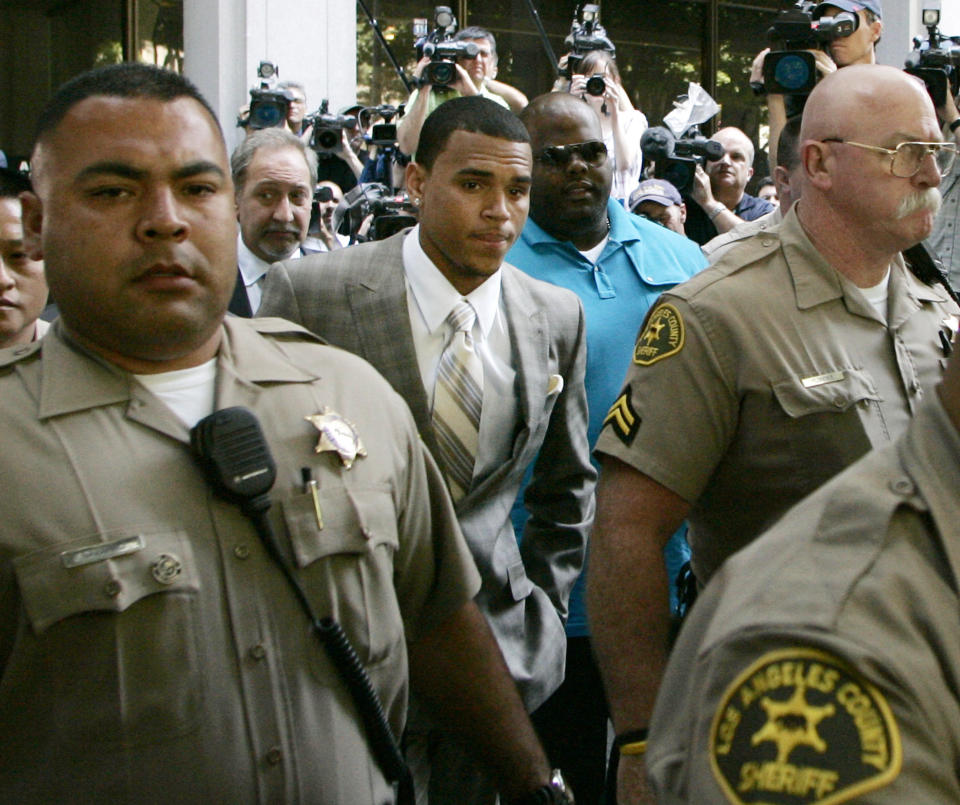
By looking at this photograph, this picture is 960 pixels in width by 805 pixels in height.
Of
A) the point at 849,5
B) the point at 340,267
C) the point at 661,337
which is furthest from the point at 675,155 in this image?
the point at 661,337

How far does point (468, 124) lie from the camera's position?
3.63 metres

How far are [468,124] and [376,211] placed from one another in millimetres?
3007

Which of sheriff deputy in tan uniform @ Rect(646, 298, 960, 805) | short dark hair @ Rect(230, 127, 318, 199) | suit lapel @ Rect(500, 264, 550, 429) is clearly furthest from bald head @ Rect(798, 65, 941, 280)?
short dark hair @ Rect(230, 127, 318, 199)

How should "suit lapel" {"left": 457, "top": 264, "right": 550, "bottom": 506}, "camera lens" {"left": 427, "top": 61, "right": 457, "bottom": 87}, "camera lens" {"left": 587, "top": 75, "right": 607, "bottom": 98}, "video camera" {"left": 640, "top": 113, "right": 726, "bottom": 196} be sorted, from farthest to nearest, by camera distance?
"camera lens" {"left": 587, "top": 75, "right": 607, "bottom": 98}, "camera lens" {"left": 427, "top": 61, "right": 457, "bottom": 87}, "video camera" {"left": 640, "top": 113, "right": 726, "bottom": 196}, "suit lapel" {"left": 457, "top": 264, "right": 550, "bottom": 506}

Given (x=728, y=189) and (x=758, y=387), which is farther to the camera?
(x=728, y=189)

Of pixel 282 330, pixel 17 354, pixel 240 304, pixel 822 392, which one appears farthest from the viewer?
pixel 240 304

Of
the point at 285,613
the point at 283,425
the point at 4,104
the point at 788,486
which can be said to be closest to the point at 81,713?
the point at 285,613

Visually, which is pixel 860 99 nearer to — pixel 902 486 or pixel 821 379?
pixel 821 379

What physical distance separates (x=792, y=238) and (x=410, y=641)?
3.91 feet

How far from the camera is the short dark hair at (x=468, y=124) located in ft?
11.8

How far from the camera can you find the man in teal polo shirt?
3980 mm

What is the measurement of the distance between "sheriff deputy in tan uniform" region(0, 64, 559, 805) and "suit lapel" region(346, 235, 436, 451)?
0.91 m

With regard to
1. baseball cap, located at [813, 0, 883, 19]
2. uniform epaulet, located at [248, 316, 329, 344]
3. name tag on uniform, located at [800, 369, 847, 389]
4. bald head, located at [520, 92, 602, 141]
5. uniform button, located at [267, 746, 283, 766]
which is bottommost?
uniform button, located at [267, 746, 283, 766]

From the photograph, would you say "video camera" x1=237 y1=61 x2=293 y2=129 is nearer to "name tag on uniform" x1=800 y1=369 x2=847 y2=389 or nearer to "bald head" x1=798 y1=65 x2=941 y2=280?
"bald head" x1=798 y1=65 x2=941 y2=280
